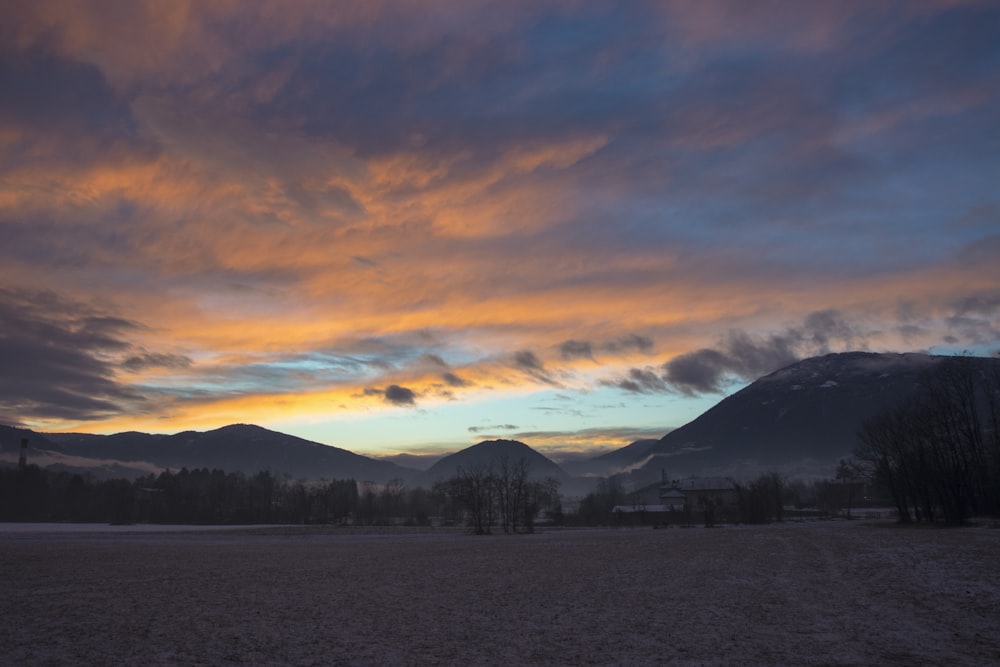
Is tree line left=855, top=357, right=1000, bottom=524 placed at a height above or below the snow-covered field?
above

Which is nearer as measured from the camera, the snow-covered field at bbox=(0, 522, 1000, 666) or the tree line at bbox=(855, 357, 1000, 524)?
the snow-covered field at bbox=(0, 522, 1000, 666)

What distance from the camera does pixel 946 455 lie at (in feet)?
290

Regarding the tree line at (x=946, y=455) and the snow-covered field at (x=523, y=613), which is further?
the tree line at (x=946, y=455)

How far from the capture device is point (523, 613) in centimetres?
2464

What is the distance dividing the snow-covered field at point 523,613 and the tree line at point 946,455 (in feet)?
154

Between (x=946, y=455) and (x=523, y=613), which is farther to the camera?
(x=946, y=455)

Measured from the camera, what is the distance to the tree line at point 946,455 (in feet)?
279

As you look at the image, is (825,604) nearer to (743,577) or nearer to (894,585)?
(894,585)

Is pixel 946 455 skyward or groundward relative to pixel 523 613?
skyward

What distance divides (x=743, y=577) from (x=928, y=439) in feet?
235

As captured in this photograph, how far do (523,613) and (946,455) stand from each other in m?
84.7

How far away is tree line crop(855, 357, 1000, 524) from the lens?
3344 inches

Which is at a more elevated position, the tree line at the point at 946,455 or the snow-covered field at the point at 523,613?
the tree line at the point at 946,455

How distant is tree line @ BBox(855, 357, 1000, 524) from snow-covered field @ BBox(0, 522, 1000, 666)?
4705cm
